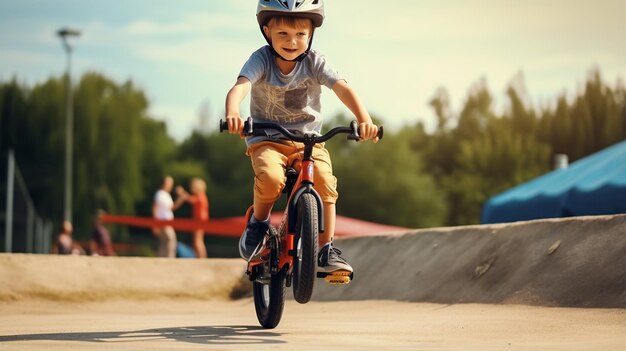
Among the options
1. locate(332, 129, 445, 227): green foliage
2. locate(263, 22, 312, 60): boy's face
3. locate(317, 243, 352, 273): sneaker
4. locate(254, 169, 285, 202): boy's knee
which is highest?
locate(263, 22, 312, 60): boy's face

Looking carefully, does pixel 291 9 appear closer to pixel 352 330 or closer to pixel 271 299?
pixel 271 299

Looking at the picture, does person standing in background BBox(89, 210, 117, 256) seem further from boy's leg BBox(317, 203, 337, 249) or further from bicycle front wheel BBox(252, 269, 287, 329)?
boy's leg BBox(317, 203, 337, 249)

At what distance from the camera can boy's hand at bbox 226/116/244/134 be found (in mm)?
6309

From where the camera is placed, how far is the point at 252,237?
7.03 m

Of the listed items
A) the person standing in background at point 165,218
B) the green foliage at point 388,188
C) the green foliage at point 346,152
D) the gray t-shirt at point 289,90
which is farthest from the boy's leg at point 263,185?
the green foliage at point 388,188

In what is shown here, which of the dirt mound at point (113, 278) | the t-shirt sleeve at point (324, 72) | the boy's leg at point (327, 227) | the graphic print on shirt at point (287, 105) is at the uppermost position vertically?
the t-shirt sleeve at point (324, 72)

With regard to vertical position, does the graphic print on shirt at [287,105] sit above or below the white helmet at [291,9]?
below

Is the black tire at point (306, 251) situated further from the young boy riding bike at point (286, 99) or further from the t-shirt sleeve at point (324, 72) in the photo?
the t-shirt sleeve at point (324, 72)

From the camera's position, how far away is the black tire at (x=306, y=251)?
6.24 m

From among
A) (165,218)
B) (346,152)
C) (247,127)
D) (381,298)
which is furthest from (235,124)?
(346,152)

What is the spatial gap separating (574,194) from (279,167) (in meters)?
9.91

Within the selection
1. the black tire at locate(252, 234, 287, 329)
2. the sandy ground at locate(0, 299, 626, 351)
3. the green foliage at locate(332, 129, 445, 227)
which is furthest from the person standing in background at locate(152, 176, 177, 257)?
the green foliage at locate(332, 129, 445, 227)

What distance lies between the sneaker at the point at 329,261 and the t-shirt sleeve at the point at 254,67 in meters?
1.15

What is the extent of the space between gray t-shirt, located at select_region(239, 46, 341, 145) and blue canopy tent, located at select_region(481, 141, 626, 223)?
8836 millimetres
